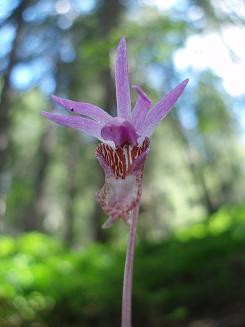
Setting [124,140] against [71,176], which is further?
[71,176]

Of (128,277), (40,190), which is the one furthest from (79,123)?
(40,190)

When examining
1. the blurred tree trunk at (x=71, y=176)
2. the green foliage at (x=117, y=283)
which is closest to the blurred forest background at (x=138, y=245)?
the green foliage at (x=117, y=283)

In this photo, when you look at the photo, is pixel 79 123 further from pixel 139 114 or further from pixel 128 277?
pixel 128 277

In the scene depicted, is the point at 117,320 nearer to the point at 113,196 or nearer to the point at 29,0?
the point at 113,196

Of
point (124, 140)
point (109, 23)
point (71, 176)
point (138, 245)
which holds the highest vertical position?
point (124, 140)

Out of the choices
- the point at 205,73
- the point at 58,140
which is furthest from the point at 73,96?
the point at 205,73

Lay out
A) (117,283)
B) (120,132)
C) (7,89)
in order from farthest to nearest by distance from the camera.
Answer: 1. (7,89)
2. (117,283)
3. (120,132)

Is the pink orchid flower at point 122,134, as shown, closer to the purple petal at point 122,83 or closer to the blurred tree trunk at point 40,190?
the purple petal at point 122,83

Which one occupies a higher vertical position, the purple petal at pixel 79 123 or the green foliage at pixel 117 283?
the purple petal at pixel 79 123
